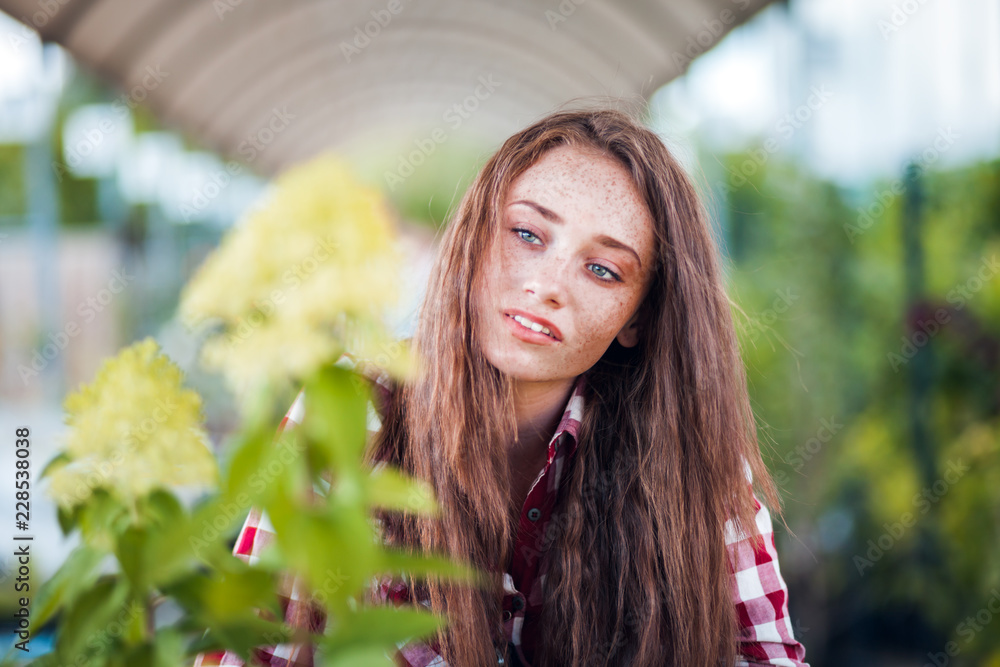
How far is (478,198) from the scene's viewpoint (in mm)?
1632

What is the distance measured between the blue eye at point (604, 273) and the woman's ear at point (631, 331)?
0.70 ft

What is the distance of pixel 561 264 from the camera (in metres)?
1.50

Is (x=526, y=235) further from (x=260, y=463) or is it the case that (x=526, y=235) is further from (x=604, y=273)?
(x=260, y=463)

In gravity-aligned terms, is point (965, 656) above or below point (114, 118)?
below

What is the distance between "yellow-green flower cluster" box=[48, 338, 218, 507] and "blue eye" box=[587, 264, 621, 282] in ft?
3.24

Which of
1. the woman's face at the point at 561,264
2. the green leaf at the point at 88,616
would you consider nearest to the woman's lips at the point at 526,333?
the woman's face at the point at 561,264

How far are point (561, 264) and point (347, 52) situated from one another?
20.9 ft

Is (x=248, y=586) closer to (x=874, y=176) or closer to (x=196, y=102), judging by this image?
(x=874, y=176)

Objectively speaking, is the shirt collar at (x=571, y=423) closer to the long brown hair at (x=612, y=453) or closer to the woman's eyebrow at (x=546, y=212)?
the long brown hair at (x=612, y=453)

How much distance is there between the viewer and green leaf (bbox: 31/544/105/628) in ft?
2.24

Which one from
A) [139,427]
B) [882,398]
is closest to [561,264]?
[139,427]

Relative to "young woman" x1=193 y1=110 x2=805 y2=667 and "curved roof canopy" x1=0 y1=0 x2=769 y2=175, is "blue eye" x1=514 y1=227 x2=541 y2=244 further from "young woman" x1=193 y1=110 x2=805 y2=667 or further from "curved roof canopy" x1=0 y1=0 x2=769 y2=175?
"curved roof canopy" x1=0 y1=0 x2=769 y2=175

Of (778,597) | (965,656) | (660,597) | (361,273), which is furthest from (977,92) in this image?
(361,273)

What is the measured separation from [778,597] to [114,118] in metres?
5.47
